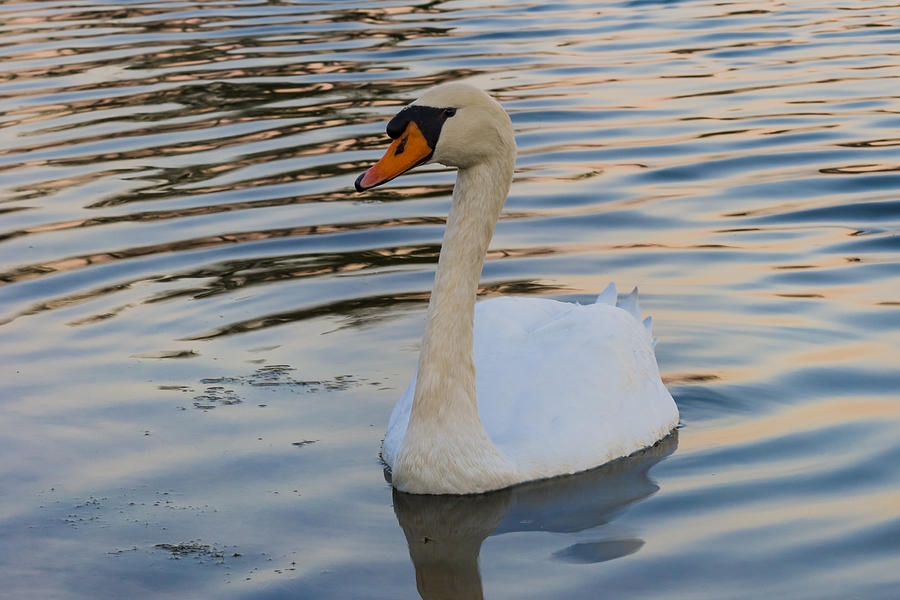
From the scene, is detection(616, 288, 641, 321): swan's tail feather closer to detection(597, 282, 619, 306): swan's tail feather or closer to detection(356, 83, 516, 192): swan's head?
detection(597, 282, 619, 306): swan's tail feather

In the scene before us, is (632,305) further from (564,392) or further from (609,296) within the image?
(564,392)

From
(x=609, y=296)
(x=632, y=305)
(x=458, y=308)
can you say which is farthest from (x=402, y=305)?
(x=458, y=308)

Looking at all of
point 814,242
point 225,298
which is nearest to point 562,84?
point 814,242

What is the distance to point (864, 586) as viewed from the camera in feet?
17.5

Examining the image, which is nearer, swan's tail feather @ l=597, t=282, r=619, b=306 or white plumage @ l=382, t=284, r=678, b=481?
white plumage @ l=382, t=284, r=678, b=481

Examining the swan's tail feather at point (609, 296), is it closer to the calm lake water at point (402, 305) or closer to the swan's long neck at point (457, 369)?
the calm lake water at point (402, 305)

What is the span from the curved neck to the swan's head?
0.14 metres

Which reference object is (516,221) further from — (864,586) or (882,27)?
(882,27)

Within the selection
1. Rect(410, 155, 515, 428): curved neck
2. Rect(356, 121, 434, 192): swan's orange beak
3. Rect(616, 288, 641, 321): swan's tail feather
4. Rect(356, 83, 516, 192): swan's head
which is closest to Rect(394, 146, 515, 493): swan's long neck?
Rect(410, 155, 515, 428): curved neck

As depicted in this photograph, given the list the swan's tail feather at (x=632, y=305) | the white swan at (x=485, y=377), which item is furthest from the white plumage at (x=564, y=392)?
the swan's tail feather at (x=632, y=305)

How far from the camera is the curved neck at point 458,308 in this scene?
6133mm

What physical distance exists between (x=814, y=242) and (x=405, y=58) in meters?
8.38

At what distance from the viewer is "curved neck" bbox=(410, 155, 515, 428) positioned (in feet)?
20.1

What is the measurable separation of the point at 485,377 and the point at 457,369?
0.55 metres
